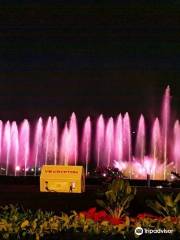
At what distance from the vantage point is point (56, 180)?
20.2m

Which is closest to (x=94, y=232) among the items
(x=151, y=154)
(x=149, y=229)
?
(x=149, y=229)

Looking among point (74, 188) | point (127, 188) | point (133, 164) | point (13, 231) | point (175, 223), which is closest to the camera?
point (13, 231)

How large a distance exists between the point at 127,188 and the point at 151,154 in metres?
35.8

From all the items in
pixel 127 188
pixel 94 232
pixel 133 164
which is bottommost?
pixel 94 232

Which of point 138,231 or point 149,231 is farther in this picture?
point 149,231

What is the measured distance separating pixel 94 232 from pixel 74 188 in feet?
41.3

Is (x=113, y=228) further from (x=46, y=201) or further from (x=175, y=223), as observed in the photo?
(x=46, y=201)

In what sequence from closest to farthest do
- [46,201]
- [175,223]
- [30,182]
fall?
1. [175,223]
2. [46,201]
3. [30,182]

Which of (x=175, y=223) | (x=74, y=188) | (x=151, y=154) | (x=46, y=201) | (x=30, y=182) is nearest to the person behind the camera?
(x=175, y=223)

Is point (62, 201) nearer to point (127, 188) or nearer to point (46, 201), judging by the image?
point (46, 201)

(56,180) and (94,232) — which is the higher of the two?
(56,180)

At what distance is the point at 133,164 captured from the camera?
49281 millimetres

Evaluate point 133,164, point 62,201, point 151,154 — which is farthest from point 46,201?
point 133,164

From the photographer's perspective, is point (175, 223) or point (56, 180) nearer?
point (175, 223)
